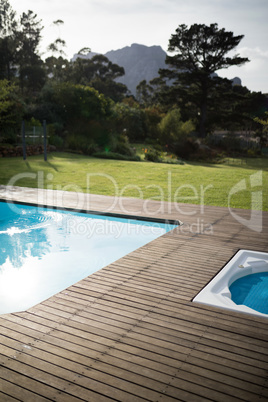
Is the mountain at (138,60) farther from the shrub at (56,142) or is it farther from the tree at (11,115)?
the shrub at (56,142)

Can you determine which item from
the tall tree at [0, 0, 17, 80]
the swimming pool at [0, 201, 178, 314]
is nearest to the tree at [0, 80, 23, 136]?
the swimming pool at [0, 201, 178, 314]

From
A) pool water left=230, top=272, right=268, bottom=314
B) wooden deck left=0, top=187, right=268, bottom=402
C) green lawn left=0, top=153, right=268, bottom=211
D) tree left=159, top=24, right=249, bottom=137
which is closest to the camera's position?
wooden deck left=0, top=187, right=268, bottom=402

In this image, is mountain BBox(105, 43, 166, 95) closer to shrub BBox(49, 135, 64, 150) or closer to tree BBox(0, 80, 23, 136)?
tree BBox(0, 80, 23, 136)

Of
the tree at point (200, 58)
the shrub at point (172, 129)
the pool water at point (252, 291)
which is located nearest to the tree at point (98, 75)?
the tree at point (200, 58)

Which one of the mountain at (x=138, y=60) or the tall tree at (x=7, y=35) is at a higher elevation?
the mountain at (x=138, y=60)

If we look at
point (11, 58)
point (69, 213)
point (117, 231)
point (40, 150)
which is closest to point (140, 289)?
point (117, 231)

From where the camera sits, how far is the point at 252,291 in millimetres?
4156

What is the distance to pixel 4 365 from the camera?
2.28 metres

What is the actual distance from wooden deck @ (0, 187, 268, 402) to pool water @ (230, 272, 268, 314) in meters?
0.35

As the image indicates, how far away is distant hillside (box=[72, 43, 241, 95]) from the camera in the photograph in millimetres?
121750

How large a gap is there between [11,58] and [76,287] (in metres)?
37.8

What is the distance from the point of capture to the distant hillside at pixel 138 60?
122 metres

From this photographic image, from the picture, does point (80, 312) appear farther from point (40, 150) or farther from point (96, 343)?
point (40, 150)

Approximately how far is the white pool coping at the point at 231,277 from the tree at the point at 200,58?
25591mm
